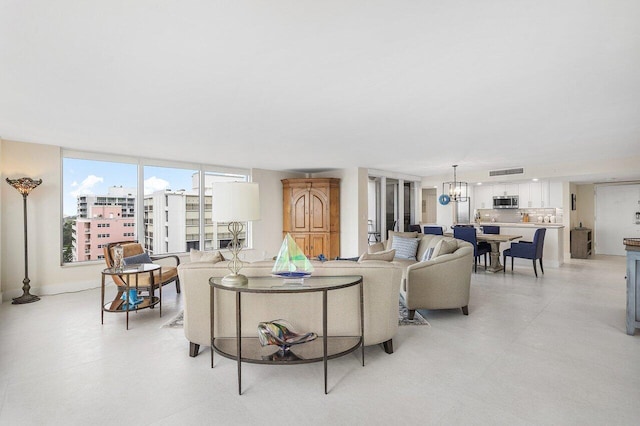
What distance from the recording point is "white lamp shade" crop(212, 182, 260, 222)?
249 cm

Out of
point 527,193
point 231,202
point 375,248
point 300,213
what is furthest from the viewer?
point 527,193

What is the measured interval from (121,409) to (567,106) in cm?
449

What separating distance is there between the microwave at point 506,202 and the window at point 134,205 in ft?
23.3

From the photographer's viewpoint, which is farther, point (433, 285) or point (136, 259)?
point (136, 259)

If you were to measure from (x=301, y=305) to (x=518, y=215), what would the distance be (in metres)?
8.38

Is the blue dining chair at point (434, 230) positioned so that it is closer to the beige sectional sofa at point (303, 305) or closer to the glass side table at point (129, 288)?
the beige sectional sofa at point (303, 305)

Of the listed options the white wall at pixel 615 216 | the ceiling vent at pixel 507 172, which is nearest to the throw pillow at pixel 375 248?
the ceiling vent at pixel 507 172

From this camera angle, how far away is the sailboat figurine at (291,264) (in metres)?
2.57

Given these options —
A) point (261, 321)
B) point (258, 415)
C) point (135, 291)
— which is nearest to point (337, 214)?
point (135, 291)

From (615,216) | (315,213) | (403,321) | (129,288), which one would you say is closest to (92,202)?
(129,288)

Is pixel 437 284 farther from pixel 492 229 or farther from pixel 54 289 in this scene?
pixel 54 289

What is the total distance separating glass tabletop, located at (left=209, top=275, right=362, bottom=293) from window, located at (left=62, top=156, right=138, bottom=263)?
163 inches

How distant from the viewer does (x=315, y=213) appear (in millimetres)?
7535

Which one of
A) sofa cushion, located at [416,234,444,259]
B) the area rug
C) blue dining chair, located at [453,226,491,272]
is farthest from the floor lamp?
blue dining chair, located at [453,226,491,272]
